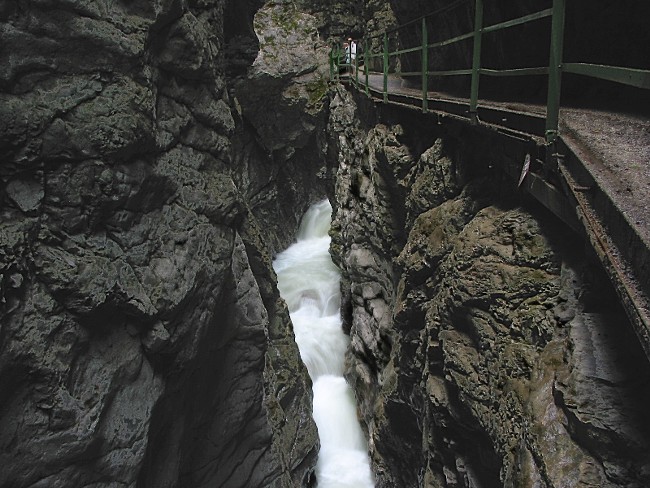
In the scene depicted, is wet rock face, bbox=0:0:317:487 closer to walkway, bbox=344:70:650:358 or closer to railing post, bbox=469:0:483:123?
railing post, bbox=469:0:483:123

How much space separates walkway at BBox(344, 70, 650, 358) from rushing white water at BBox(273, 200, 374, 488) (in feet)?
29.4

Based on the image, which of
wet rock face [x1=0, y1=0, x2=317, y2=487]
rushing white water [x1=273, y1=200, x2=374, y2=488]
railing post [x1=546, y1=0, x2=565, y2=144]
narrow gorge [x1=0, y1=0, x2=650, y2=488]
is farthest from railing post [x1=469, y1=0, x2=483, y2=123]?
rushing white water [x1=273, y1=200, x2=374, y2=488]

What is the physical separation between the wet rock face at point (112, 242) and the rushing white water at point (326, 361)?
507cm

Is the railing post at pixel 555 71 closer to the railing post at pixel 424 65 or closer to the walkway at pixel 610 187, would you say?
the walkway at pixel 610 187

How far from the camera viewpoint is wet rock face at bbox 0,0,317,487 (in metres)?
4.09

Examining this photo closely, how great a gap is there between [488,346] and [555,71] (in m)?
2.62

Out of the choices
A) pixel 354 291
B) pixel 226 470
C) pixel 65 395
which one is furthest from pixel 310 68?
pixel 65 395

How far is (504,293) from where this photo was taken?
16.1 feet

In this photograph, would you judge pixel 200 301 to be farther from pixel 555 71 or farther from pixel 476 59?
pixel 555 71

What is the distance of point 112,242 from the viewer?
4.94 m

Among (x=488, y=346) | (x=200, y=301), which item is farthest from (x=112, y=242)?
(x=488, y=346)

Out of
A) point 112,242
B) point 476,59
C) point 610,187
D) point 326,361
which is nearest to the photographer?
point 610,187

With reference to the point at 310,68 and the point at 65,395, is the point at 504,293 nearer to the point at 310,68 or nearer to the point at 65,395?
the point at 65,395

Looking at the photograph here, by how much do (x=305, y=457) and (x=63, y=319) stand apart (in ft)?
23.2
